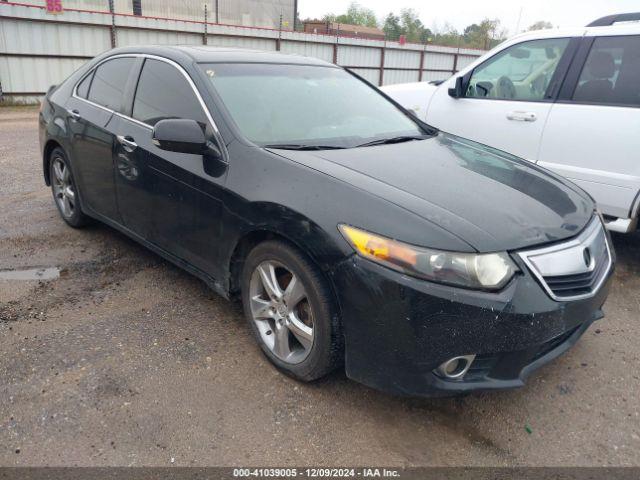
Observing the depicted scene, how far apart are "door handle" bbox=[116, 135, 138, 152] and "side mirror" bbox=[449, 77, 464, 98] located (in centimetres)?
303

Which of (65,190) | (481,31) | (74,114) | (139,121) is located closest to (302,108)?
(139,121)

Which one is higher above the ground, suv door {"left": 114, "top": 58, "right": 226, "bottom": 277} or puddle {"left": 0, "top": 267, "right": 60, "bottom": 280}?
suv door {"left": 114, "top": 58, "right": 226, "bottom": 277}

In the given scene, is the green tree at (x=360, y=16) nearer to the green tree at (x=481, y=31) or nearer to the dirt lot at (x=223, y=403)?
the green tree at (x=481, y=31)

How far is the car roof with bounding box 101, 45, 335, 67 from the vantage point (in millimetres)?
3432

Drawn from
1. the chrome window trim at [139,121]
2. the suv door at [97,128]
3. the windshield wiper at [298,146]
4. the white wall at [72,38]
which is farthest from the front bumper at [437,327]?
the white wall at [72,38]

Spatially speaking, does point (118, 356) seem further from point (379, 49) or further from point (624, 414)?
point (379, 49)

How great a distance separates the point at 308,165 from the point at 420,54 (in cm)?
2298

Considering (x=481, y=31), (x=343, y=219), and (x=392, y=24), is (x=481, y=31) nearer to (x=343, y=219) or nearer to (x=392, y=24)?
(x=392, y=24)

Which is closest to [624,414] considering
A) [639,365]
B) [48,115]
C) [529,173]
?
[639,365]

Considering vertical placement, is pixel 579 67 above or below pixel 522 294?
above

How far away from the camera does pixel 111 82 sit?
3994mm

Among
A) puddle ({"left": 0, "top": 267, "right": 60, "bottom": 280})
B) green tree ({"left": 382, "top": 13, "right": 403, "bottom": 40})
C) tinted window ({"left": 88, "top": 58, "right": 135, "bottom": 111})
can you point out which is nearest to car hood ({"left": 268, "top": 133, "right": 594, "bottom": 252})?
tinted window ({"left": 88, "top": 58, "right": 135, "bottom": 111})

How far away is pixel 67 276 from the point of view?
3834 millimetres

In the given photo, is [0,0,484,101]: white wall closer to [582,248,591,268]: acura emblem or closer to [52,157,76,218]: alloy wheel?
[52,157,76,218]: alloy wheel
